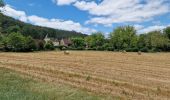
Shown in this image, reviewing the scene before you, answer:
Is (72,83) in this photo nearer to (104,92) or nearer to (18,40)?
(104,92)

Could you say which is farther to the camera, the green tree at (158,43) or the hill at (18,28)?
the green tree at (158,43)

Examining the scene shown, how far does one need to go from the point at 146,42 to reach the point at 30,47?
1419 inches

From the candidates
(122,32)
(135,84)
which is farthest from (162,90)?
(122,32)

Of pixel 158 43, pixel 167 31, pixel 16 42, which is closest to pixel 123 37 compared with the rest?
pixel 158 43

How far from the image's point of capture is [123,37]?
8688 cm

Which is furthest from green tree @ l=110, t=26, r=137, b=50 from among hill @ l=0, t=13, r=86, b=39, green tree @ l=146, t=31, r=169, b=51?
hill @ l=0, t=13, r=86, b=39

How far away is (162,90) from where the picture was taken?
13.2m

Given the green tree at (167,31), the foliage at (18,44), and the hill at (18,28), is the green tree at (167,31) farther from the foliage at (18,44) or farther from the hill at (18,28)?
the hill at (18,28)

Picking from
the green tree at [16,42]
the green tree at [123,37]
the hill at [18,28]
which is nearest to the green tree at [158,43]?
the green tree at [123,37]

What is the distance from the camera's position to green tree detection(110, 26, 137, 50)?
83.6m

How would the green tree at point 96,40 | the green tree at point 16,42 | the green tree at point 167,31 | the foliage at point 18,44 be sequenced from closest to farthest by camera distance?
1. the foliage at point 18,44
2. the green tree at point 16,42
3. the green tree at point 96,40
4. the green tree at point 167,31

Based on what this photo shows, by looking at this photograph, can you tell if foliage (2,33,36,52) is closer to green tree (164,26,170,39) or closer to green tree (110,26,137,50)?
green tree (110,26,137,50)

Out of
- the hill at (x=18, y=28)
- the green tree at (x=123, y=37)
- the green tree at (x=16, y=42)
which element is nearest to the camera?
the hill at (x=18, y=28)

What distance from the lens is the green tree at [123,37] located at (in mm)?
83625
